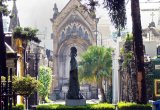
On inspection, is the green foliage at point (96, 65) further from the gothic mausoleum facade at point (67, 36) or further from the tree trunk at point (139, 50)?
the tree trunk at point (139, 50)

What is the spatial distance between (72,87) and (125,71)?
19.2 meters

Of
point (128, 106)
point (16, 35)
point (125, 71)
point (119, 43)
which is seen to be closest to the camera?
point (128, 106)

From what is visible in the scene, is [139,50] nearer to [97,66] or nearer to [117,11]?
[117,11]

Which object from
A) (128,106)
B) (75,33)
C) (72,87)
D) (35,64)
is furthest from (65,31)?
(128,106)

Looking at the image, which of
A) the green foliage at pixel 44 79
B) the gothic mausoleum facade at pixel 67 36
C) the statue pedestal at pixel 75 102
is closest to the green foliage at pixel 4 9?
the statue pedestal at pixel 75 102

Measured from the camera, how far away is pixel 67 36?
3730 inches

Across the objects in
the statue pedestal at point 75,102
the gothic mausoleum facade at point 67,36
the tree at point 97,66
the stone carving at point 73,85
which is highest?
the gothic mausoleum facade at point 67,36

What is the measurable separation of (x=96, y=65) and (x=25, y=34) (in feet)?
94.5

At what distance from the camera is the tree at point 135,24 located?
27531 mm

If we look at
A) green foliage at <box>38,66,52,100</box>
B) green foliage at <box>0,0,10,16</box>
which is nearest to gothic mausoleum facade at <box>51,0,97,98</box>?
green foliage at <box>38,66,52,100</box>

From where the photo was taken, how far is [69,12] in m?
95.2

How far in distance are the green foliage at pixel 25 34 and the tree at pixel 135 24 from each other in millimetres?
11987

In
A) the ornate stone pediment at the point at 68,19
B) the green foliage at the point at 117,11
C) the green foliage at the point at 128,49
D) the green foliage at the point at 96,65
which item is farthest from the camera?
the ornate stone pediment at the point at 68,19

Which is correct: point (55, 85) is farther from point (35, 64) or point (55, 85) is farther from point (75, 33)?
point (35, 64)
